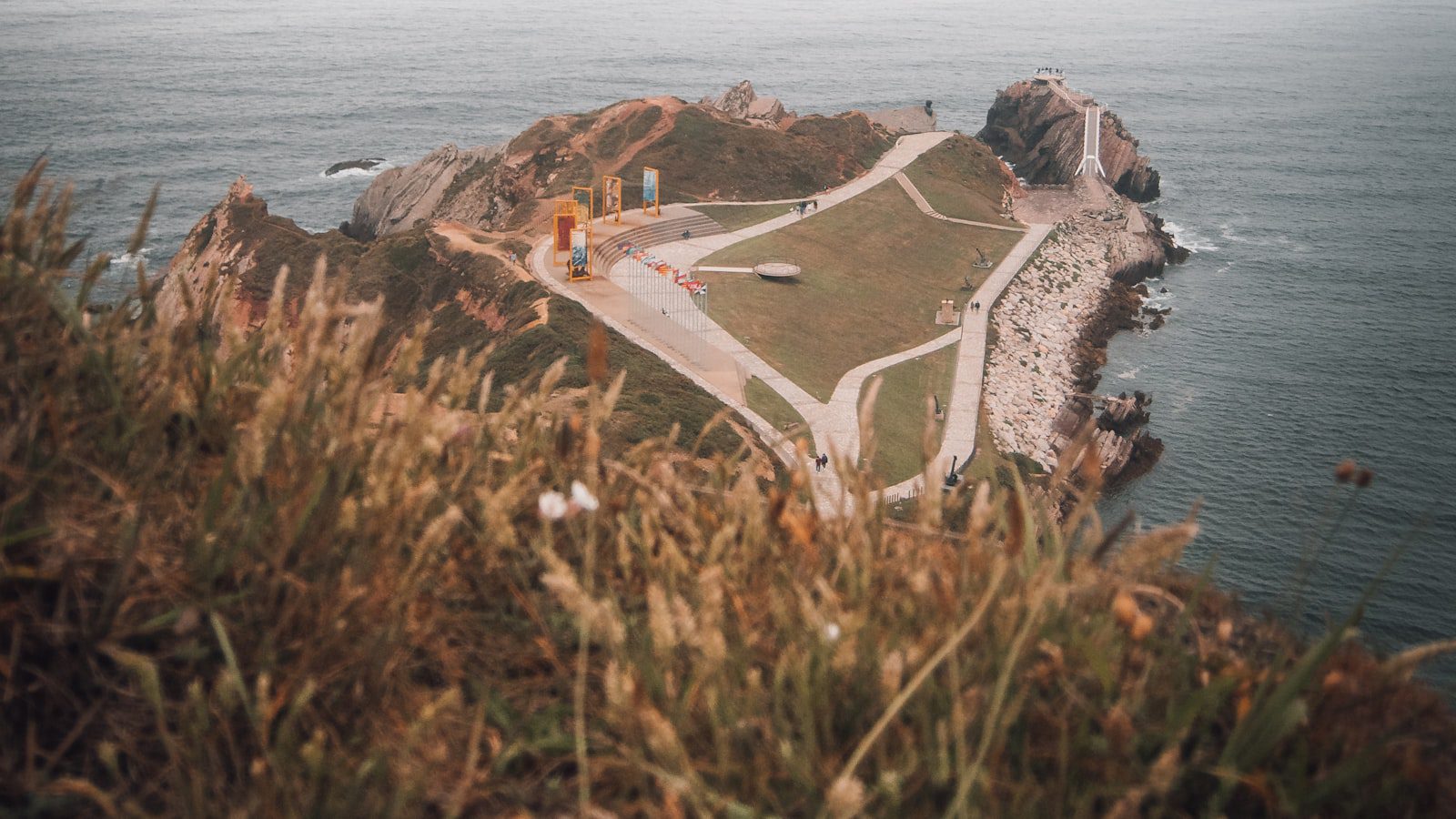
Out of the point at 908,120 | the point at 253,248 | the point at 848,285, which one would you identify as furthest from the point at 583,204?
the point at 908,120

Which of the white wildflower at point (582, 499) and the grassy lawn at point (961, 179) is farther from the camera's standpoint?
the grassy lawn at point (961, 179)

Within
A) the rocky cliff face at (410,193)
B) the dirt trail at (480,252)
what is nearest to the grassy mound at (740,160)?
the rocky cliff face at (410,193)

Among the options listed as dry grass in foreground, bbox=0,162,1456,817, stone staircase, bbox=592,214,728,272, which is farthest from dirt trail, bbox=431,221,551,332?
dry grass in foreground, bbox=0,162,1456,817

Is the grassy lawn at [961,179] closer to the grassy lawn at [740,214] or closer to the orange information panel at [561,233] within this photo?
the grassy lawn at [740,214]

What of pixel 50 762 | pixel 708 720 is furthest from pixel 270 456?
pixel 708 720

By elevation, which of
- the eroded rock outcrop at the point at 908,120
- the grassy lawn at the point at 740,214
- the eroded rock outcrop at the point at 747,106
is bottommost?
the grassy lawn at the point at 740,214

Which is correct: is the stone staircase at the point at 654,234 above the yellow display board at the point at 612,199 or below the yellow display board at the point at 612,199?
below
